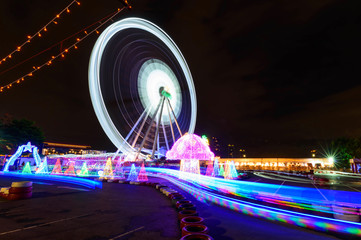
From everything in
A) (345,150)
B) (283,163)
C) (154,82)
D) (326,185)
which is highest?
(154,82)

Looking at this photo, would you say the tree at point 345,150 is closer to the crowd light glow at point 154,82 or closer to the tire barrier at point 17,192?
the crowd light glow at point 154,82

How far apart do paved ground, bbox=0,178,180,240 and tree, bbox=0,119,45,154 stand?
155 ft

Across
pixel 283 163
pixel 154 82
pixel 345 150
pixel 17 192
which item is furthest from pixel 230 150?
pixel 17 192

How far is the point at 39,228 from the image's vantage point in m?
5.21

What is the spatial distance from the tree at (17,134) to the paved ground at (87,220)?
4731 centimetres

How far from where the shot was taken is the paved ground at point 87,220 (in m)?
4.83

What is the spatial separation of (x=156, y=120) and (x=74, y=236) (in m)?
32.2

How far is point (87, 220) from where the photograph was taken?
19.5ft

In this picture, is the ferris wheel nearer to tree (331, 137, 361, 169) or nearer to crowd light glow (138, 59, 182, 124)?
crowd light glow (138, 59, 182, 124)

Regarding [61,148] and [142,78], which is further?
[61,148]

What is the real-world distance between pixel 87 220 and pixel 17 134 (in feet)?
177

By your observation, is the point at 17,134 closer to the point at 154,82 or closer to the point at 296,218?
the point at 154,82

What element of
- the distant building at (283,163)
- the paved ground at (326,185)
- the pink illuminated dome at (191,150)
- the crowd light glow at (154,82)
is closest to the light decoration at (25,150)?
the crowd light glow at (154,82)

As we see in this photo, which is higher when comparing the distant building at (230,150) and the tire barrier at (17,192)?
the distant building at (230,150)
